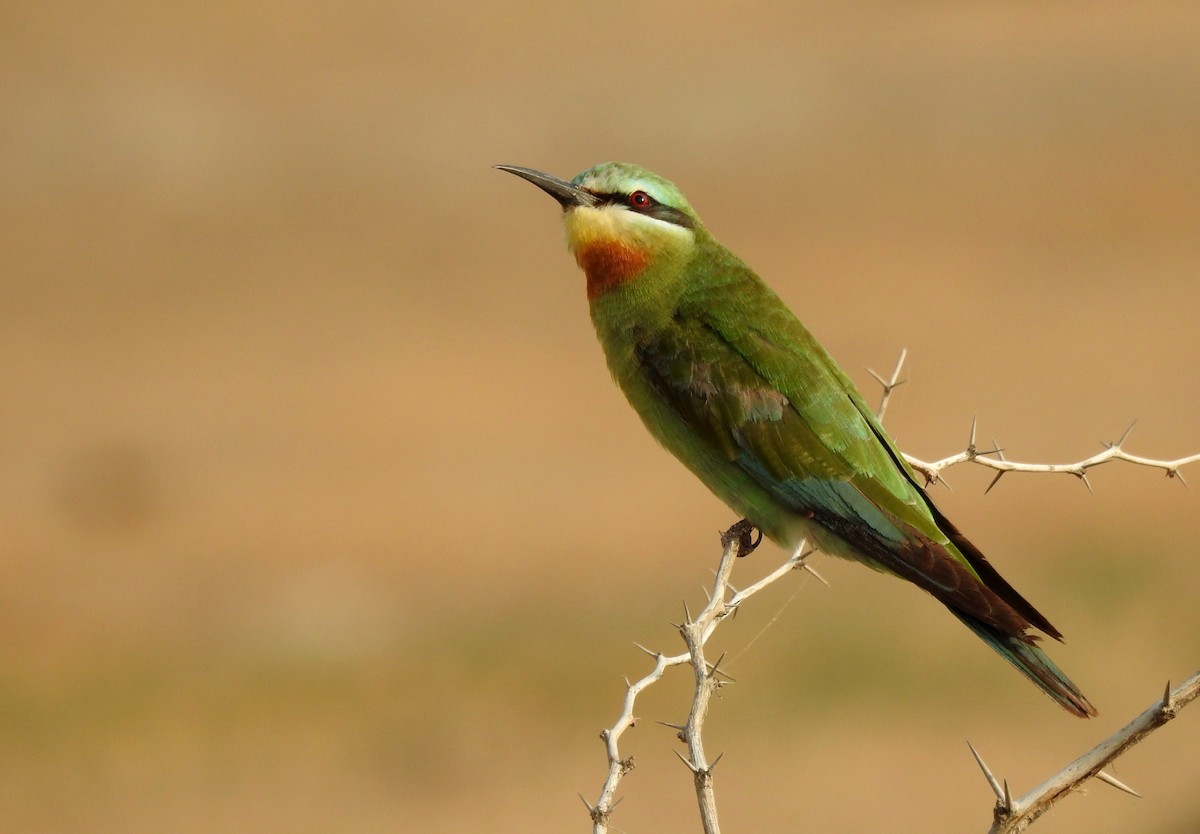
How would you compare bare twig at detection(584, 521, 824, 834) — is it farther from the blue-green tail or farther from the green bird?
the blue-green tail

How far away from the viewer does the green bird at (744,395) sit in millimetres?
3285

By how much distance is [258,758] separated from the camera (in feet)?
22.0

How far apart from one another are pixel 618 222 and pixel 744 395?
53cm

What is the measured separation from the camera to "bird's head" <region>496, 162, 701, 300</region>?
364 cm

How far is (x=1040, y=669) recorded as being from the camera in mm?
2918

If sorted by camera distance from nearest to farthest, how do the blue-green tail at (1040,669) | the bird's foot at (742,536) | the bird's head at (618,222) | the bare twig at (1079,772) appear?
the bare twig at (1079,772) → the blue-green tail at (1040,669) → the bird's foot at (742,536) → the bird's head at (618,222)

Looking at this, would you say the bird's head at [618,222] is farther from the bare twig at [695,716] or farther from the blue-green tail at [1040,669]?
the blue-green tail at [1040,669]

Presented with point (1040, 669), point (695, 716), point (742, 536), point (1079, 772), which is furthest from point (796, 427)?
point (1079, 772)

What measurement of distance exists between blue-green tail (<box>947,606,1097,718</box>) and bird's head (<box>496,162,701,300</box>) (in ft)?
3.79

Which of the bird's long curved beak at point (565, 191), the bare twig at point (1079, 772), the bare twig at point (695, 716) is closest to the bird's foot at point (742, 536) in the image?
the bare twig at point (695, 716)

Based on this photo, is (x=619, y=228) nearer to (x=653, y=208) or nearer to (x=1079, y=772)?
(x=653, y=208)

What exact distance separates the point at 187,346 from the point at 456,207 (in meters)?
2.99

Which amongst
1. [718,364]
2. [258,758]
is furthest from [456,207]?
[718,364]

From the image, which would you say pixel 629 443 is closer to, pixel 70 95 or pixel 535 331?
pixel 535 331
